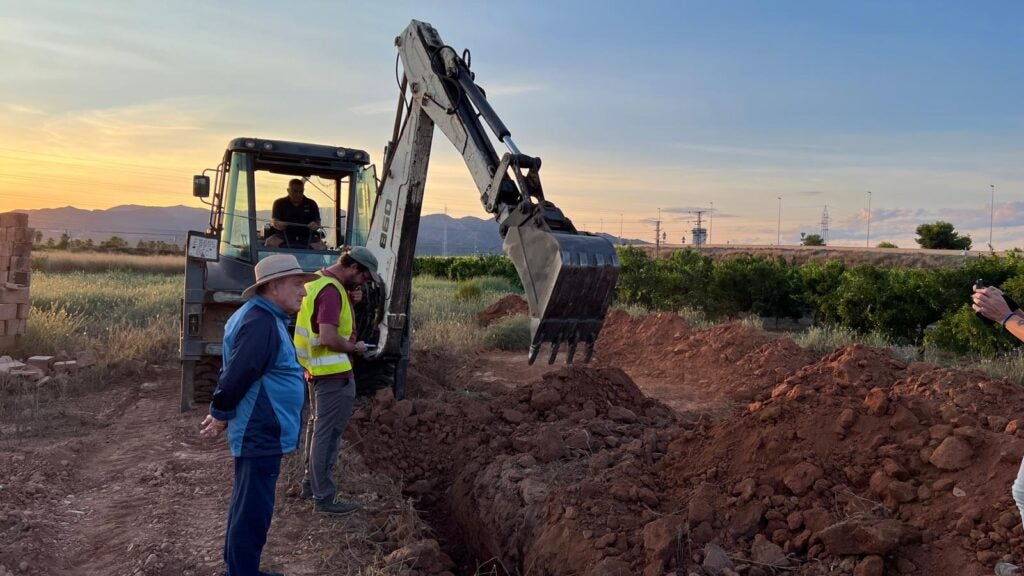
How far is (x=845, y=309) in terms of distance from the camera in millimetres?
14641

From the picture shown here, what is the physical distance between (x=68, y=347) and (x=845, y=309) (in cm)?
1318

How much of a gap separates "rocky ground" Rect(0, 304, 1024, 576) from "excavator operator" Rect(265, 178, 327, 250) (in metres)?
2.08

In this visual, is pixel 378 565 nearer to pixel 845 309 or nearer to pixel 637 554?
pixel 637 554

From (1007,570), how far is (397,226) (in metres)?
5.47

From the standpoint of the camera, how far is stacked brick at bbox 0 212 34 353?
1166 centimetres

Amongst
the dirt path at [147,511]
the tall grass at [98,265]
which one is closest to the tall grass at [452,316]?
the dirt path at [147,511]

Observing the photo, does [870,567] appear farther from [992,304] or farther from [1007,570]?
[992,304]

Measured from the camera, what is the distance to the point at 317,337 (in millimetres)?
5398

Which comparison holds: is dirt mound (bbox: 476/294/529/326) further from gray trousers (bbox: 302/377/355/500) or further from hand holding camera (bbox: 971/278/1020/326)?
hand holding camera (bbox: 971/278/1020/326)

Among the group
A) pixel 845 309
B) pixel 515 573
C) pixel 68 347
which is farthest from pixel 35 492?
pixel 845 309

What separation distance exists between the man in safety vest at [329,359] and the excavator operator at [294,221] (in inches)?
132

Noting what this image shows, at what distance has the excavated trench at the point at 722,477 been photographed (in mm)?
4121

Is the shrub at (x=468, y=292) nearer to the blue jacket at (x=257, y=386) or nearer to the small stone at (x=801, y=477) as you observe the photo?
the small stone at (x=801, y=477)

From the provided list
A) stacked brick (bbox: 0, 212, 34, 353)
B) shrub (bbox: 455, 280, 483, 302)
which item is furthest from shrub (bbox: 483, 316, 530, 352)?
stacked brick (bbox: 0, 212, 34, 353)
